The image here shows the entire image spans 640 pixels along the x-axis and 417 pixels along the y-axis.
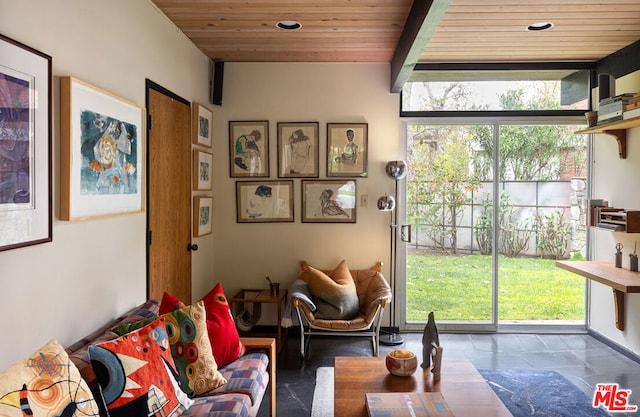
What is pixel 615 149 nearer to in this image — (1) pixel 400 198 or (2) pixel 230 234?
(1) pixel 400 198

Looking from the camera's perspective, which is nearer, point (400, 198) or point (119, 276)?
point (119, 276)

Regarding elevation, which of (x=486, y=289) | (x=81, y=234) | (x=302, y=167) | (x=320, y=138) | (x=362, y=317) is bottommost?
(x=362, y=317)

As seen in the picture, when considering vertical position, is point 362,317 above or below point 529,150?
below

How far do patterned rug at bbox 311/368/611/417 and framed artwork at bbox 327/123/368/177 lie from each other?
6.35 feet

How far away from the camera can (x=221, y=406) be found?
2119 mm

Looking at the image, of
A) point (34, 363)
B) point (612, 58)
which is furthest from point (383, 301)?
point (612, 58)

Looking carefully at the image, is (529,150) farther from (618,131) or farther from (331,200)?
(331,200)

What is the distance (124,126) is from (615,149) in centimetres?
423

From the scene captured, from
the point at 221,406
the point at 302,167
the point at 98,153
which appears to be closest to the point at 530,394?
the point at 221,406

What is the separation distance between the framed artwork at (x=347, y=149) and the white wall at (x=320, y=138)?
0.06 metres

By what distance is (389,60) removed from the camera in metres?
4.51

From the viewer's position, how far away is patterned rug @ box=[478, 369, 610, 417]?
302 centimetres

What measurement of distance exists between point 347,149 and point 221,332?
2543 mm

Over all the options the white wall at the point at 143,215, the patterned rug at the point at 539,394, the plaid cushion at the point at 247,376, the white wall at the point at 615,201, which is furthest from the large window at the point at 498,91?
the plaid cushion at the point at 247,376
